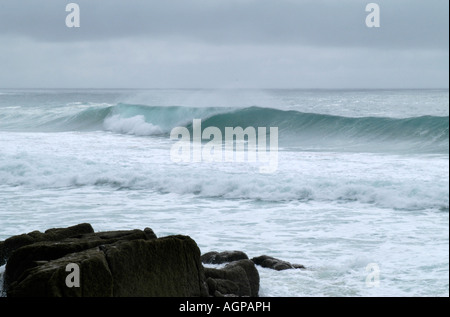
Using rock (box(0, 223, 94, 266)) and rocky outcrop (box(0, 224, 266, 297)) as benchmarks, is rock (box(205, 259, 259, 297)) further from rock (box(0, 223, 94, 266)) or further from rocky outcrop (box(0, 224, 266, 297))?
rock (box(0, 223, 94, 266))

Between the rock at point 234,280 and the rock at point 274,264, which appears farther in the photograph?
the rock at point 274,264

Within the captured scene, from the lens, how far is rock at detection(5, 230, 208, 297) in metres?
4.12

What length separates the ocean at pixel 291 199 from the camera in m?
6.82

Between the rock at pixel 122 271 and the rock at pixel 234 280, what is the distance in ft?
1.09

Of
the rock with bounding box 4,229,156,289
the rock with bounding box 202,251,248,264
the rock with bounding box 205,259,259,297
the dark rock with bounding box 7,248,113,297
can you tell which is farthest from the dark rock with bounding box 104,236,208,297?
the rock with bounding box 202,251,248,264

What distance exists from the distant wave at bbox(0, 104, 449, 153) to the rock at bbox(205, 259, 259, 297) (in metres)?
12.9

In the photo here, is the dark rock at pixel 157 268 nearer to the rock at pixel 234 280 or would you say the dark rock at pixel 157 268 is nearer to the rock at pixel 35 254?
the rock at pixel 234 280

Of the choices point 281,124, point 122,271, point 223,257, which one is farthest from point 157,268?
point 281,124

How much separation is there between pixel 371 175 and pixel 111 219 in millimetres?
5987

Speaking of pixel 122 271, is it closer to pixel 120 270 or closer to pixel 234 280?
pixel 120 270

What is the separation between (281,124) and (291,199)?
14763 mm

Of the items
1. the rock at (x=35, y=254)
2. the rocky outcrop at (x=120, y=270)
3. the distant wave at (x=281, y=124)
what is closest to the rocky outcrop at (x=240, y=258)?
the rocky outcrop at (x=120, y=270)
